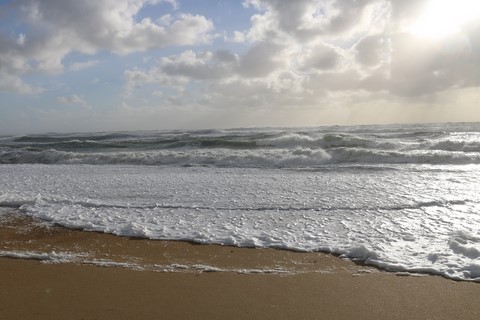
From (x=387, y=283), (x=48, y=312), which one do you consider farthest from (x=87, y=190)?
(x=387, y=283)

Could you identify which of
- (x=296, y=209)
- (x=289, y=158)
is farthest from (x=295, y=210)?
(x=289, y=158)

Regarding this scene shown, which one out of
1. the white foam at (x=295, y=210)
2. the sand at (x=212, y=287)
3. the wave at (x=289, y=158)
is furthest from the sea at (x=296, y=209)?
the wave at (x=289, y=158)

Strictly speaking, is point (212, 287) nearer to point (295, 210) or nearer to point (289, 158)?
point (295, 210)

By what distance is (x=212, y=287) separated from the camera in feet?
13.8

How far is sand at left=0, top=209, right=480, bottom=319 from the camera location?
3.64 metres

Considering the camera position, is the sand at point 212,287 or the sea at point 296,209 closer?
the sand at point 212,287

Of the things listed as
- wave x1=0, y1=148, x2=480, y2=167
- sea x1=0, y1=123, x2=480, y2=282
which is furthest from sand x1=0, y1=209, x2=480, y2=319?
wave x1=0, y1=148, x2=480, y2=167

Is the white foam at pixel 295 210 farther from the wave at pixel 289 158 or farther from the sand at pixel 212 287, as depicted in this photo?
the wave at pixel 289 158

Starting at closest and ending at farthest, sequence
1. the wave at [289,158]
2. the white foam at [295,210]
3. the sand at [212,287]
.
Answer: the sand at [212,287] < the white foam at [295,210] < the wave at [289,158]

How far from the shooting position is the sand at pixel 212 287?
3.64m

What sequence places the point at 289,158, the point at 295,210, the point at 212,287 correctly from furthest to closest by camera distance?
the point at 289,158 < the point at 295,210 < the point at 212,287

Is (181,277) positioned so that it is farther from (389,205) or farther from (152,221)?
(389,205)

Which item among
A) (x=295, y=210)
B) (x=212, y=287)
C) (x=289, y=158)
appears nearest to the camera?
(x=212, y=287)

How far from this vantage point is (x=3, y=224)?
22.8 feet
